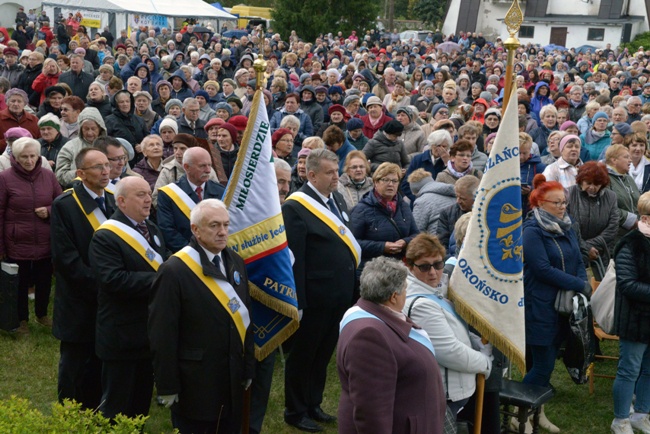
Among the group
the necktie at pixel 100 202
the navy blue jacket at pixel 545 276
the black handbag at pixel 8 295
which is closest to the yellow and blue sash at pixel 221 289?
the necktie at pixel 100 202

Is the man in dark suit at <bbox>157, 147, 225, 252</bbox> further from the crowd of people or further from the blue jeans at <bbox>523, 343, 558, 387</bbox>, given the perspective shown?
the blue jeans at <bbox>523, 343, 558, 387</bbox>

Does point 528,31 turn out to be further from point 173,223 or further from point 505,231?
point 505,231

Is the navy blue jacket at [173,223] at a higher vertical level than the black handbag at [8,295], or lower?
higher

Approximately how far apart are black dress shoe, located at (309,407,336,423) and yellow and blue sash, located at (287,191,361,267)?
4.17 ft

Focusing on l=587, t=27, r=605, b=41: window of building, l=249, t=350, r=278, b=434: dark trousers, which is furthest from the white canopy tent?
l=249, t=350, r=278, b=434: dark trousers

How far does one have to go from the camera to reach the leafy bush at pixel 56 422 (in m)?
3.39

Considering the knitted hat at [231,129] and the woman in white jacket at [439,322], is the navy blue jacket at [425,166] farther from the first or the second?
the woman in white jacket at [439,322]

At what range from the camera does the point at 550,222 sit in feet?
20.0

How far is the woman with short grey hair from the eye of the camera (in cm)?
390

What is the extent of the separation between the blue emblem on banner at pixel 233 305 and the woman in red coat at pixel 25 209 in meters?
3.35

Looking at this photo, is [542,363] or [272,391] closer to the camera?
[542,363]

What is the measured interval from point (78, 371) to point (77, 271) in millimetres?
728

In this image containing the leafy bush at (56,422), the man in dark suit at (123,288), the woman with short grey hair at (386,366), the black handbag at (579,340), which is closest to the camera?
the leafy bush at (56,422)

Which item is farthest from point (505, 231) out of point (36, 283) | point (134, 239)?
point (36, 283)
